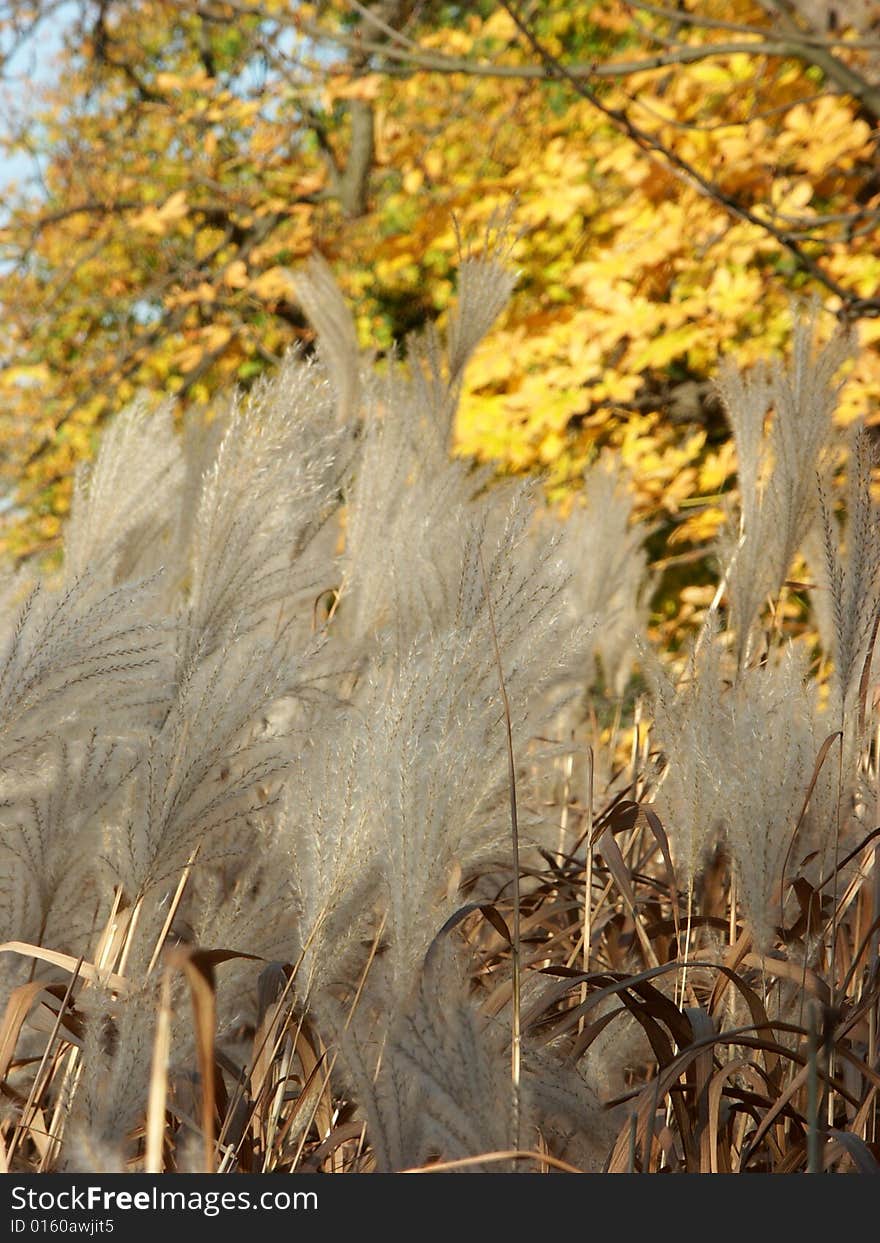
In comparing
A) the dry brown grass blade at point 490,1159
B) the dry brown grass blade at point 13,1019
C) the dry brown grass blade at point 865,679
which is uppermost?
the dry brown grass blade at point 865,679

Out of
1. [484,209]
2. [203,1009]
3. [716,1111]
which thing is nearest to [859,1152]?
[716,1111]

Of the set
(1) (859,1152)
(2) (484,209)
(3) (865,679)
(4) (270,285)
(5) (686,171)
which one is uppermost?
(4) (270,285)

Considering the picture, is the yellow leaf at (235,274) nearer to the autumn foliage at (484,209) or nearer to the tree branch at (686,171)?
the autumn foliage at (484,209)

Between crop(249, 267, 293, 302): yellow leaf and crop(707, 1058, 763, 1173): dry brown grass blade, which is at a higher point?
crop(249, 267, 293, 302): yellow leaf

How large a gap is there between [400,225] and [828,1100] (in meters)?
5.87

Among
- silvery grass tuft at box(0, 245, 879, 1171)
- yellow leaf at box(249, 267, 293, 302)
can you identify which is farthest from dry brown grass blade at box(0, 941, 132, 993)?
yellow leaf at box(249, 267, 293, 302)

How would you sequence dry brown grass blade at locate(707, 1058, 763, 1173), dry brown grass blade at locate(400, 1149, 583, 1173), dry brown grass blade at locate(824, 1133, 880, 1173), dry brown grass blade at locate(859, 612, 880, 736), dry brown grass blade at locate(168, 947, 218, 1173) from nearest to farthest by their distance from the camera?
1. dry brown grass blade at locate(168, 947, 218, 1173)
2. dry brown grass blade at locate(400, 1149, 583, 1173)
3. dry brown grass blade at locate(824, 1133, 880, 1173)
4. dry brown grass blade at locate(707, 1058, 763, 1173)
5. dry brown grass blade at locate(859, 612, 880, 736)

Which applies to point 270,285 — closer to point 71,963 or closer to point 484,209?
point 484,209

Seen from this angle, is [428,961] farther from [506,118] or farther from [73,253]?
[73,253]

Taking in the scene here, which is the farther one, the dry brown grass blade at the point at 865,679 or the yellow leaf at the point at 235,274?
Result: the yellow leaf at the point at 235,274

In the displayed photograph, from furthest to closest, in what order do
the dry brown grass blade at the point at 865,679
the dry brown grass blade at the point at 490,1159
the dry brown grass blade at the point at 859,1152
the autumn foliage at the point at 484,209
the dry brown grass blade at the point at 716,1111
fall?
the autumn foliage at the point at 484,209 → the dry brown grass blade at the point at 865,679 → the dry brown grass blade at the point at 716,1111 → the dry brown grass blade at the point at 859,1152 → the dry brown grass blade at the point at 490,1159

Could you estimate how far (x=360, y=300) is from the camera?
6520mm

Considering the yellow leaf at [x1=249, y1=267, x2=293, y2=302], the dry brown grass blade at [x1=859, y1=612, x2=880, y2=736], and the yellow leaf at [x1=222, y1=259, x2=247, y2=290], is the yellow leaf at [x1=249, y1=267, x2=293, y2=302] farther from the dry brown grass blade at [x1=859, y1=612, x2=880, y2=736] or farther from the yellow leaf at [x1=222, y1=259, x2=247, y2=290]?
the dry brown grass blade at [x1=859, y1=612, x2=880, y2=736]

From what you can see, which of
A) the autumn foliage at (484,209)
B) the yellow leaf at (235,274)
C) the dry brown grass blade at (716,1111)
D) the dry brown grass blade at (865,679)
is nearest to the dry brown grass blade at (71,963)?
the dry brown grass blade at (716,1111)
